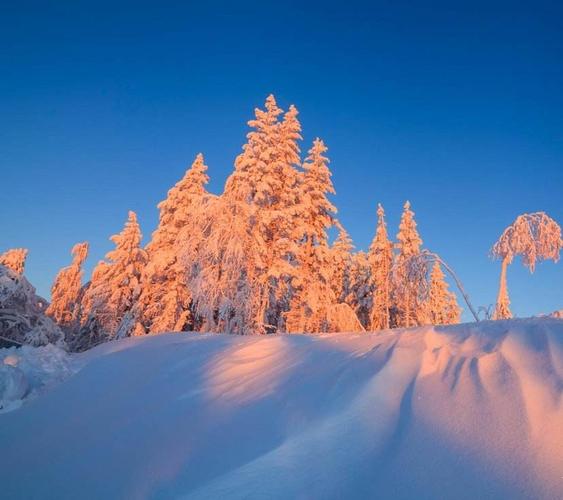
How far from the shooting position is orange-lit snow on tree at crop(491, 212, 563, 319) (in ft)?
37.3

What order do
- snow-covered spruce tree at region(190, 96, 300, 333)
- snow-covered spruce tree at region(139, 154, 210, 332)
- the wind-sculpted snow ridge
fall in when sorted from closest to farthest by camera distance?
the wind-sculpted snow ridge, snow-covered spruce tree at region(190, 96, 300, 333), snow-covered spruce tree at region(139, 154, 210, 332)

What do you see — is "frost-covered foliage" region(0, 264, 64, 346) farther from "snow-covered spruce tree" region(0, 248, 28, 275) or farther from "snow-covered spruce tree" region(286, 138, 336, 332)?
"snow-covered spruce tree" region(0, 248, 28, 275)

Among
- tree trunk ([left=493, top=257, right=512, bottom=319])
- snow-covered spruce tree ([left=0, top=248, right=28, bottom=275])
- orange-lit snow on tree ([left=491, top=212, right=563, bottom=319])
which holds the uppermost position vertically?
snow-covered spruce tree ([left=0, top=248, right=28, bottom=275])

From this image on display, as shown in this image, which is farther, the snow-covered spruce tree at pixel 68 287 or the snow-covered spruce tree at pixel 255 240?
the snow-covered spruce tree at pixel 68 287

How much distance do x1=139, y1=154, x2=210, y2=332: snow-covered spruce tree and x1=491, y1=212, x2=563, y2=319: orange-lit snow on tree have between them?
34.8 feet

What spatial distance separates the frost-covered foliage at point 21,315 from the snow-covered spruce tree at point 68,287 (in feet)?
58.6

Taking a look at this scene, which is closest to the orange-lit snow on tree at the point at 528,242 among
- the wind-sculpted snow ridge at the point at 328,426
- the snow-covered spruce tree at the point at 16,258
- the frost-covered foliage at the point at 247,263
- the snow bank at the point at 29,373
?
the frost-covered foliage at the point at 247,263

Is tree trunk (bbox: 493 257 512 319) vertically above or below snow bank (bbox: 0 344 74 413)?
above

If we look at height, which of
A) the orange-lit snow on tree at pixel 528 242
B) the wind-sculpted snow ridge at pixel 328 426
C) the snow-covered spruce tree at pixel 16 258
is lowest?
the wind-sculpted snow ridge at pixel 328 426

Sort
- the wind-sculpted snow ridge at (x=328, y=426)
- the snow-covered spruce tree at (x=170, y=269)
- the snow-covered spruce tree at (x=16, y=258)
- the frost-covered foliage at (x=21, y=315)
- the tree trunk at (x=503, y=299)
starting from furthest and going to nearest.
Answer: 1. the snow-covered spruce tree at (x=16, y=258)
2. the snow-covered spruce tree at (x=170, y=269)
3. the frost-covered foliage at (x=21, y=315)
4. the tree trunk at (x=503, y=299)
5. the wind-sculpted snow ridge at (x=328, y=426)

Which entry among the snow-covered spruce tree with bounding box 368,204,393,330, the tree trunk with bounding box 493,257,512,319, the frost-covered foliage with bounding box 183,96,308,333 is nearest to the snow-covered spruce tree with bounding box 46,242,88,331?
the frost-covered foliage with bounding box 183,96,308,333

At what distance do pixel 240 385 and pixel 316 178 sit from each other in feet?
54.1

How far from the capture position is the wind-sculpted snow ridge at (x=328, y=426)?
2.24 meters

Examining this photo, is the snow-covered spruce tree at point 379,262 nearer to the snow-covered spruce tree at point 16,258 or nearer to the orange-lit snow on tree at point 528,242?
the orange-lit snow on tree at point 528,242
